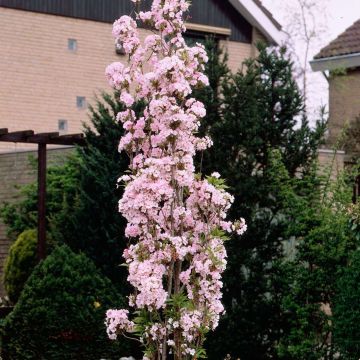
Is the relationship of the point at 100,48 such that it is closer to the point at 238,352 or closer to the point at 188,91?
the point at 238,352

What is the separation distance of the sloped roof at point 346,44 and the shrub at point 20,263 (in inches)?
479

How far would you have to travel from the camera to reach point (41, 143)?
47.2 feet

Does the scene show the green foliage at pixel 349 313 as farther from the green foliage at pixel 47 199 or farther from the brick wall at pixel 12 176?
the brick wall at pixel 12 176

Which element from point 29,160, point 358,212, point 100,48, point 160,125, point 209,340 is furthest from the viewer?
point 100,48

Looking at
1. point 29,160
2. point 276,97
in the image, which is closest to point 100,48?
point 29,160

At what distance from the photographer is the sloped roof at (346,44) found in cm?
2584

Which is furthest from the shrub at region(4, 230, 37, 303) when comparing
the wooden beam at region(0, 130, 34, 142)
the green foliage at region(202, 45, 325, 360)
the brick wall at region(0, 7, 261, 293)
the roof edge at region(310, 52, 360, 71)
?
the roof edge at region(310, 52, 360, 71)

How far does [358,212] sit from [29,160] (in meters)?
9.27

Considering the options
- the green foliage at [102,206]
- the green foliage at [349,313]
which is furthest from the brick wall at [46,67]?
the green foliage at [349,313]

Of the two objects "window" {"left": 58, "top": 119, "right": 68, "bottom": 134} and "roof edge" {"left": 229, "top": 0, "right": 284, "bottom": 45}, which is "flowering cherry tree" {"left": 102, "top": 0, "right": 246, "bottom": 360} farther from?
"roof edge" {"left": 229, "top": 0, "right": 284, "bottom": 45}

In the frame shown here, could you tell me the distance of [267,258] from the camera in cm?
1215

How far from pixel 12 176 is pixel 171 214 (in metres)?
12.3

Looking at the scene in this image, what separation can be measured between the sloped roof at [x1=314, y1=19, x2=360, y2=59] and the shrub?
1217 cm

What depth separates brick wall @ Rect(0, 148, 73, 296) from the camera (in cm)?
1936
